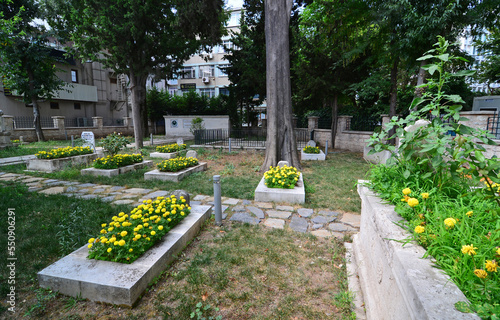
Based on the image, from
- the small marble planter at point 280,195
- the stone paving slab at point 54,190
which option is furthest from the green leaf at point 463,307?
the stone paving slab at point 54,190

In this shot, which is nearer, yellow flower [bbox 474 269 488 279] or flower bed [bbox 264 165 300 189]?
yellow flower [bbox 474 269 488 279]

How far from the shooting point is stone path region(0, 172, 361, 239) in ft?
14.0

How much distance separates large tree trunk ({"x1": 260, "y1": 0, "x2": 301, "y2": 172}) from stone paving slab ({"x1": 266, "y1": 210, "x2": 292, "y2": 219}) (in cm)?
353

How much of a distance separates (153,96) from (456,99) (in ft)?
90.9

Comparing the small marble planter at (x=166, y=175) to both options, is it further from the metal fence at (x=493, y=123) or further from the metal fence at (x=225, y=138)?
the metal fence at (x=493, y=123)

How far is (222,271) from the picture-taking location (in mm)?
2955

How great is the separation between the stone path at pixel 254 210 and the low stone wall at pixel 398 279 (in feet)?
5.31

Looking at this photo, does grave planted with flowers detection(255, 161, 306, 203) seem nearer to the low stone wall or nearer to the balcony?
the low stone wall

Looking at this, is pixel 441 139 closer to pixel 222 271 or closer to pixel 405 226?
pixel 405 226

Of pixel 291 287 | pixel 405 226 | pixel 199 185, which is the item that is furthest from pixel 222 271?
pixel 199 185

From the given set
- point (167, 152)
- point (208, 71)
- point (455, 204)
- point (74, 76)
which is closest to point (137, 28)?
point (167, 152)

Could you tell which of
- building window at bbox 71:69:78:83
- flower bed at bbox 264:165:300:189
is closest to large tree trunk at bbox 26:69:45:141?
building window at bbox 71:69:78:83

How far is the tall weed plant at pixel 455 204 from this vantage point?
1.26m

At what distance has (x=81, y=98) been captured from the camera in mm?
25594
